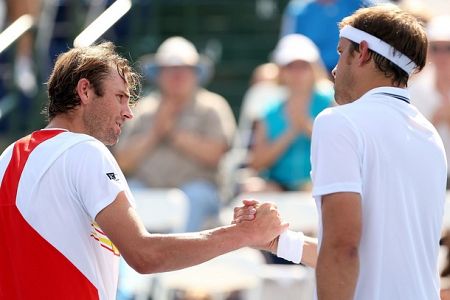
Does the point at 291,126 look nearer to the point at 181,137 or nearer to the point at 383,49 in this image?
the point at 181,137

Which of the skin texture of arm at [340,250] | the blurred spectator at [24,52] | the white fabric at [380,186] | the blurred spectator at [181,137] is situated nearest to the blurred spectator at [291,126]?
the blurred spectator at [181,137]

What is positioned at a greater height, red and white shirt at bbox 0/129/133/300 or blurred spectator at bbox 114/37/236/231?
red and white shirt at bbox 0/129/133/300

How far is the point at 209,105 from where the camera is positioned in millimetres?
8383

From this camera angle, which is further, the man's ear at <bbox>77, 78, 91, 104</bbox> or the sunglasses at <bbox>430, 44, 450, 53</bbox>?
the sunglasses at <bbox>430, 44, 450, 53</bbox>

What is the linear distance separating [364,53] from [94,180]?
0.99m

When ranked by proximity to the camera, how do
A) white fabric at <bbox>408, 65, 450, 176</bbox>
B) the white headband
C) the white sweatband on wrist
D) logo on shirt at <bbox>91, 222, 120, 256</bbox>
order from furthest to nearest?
white fabric at <bbox>408, 65, 450, 176</bbox> < the white sweatband on wrist < logo on shirt at <bbox>91, 222, 120, 256</bbox> < the white headband

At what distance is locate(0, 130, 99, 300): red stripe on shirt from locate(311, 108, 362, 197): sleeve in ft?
2.87

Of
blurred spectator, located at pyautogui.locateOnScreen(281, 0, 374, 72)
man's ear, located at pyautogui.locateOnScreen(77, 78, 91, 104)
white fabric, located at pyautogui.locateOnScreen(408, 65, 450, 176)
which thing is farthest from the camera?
blurred spectator, located at pyautogui.locateOnScreen(281, 0, 374, 72)

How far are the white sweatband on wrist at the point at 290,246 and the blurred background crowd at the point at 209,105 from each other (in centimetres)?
305


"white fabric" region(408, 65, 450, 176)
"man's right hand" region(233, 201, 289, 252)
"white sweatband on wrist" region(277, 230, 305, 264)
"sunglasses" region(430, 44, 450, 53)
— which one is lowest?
"white fabric" region(408, 65, 450, 176)

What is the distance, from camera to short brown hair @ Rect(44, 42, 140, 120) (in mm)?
3648

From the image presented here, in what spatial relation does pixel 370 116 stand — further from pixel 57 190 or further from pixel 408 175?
pixel 57 190

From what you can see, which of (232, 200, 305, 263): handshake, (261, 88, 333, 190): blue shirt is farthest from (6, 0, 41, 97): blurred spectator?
(232, 200, 305, 263): handshake

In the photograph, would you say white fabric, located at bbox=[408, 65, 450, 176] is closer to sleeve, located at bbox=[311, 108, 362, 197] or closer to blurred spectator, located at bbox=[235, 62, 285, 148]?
blurred spectator, located at bbox=[235, 62, 285, 148]
